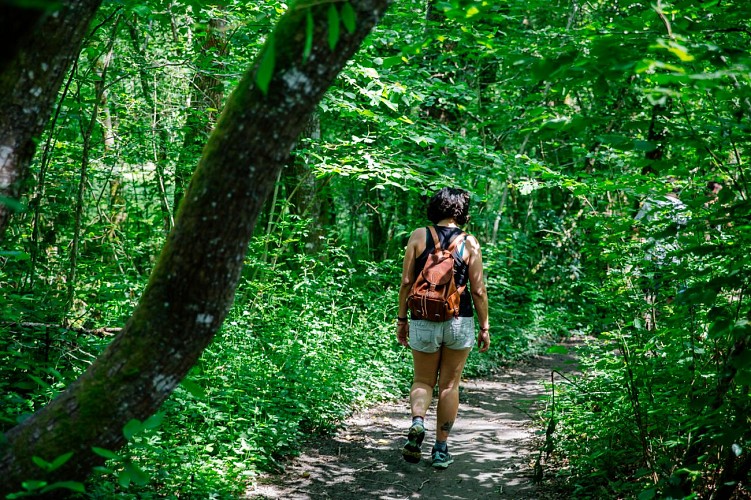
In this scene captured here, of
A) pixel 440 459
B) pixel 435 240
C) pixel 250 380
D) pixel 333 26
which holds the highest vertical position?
pixel 333 26

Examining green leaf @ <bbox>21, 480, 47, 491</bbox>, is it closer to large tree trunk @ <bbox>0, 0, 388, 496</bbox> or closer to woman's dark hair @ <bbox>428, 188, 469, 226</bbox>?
large tree trunk @ <bbox>0, 0, 388, 496</bbox>

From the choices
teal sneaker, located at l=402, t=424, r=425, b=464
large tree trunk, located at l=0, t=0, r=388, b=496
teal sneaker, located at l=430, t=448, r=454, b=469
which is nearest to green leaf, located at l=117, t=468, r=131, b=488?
large tree trunk, located at l=0, t=0, r=388, b=496

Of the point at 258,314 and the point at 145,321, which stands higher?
the point at 145,321

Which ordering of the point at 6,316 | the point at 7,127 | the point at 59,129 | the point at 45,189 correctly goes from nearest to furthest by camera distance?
1. the point at 7,127
2. the point at 6,316
3. the point at 59,129
4. the point at 45,189

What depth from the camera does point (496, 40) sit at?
747cm

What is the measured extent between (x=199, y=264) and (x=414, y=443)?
331 centimetres

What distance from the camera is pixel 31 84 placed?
99.1 inches

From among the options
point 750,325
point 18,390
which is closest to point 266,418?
point 18,390

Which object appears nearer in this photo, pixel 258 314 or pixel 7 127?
pixel 7 127

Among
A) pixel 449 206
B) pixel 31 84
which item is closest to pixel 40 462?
pixel 31 84

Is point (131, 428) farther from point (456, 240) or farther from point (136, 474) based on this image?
point (456, 240)

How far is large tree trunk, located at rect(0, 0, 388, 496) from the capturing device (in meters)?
2.44

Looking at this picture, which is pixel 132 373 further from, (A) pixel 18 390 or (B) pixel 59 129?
(B) pixel 59 129

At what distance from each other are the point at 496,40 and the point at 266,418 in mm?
4817
